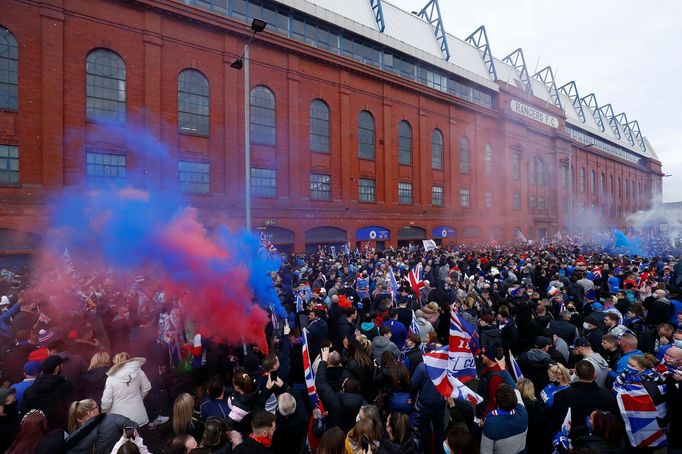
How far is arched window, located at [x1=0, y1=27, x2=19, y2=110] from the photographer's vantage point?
15.7 m

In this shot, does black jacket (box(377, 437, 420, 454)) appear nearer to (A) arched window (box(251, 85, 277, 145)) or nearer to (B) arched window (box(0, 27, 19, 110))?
(B) arched window (box(0, 27, 19, 110))

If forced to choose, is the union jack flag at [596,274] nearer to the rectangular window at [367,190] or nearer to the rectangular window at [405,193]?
the rectangular window at [367,190]

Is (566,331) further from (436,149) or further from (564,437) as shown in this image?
(436,149)

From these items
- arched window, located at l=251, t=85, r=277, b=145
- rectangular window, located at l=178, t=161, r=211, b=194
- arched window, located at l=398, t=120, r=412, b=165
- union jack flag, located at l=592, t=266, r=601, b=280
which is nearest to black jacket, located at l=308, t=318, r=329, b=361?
union jack flag, located at l=592, t=266, r=601, b=280

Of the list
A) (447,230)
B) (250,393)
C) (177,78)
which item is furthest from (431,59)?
(250,393)

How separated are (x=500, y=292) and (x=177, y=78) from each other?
769 inches

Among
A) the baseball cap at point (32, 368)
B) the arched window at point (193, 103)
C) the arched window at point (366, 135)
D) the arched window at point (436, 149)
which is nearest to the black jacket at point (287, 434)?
the baseball cap at point (32, 368)

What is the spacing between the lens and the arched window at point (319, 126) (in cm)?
2525

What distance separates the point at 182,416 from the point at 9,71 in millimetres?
19943

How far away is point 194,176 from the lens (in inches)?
797

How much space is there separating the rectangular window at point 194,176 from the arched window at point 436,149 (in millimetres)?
20200

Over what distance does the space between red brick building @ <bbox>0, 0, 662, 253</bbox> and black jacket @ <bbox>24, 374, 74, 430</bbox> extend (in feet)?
51.4

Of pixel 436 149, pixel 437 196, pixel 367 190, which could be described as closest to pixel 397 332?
pixel 367 190

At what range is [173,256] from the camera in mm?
7035
